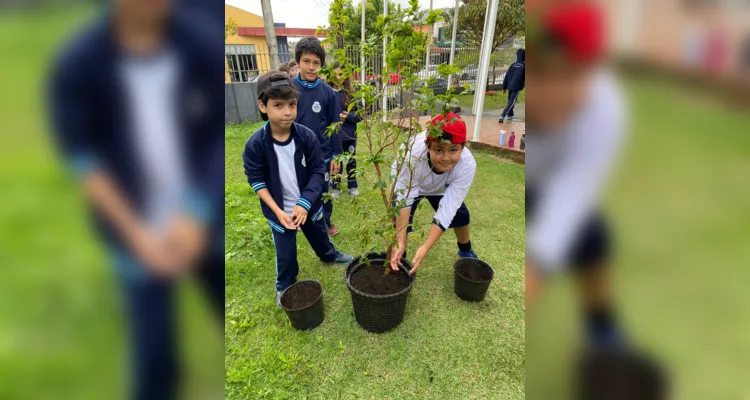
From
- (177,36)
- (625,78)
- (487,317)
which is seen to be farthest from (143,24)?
(487,317)

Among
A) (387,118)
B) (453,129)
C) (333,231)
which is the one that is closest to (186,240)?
(453,129)

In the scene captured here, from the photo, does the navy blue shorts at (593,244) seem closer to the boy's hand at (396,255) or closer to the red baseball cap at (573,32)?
the red baseball cap at (573,32)

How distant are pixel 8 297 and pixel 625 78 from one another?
0.66 m

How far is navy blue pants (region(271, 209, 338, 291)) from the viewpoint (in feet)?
10.3

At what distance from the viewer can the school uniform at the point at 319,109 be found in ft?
14.6

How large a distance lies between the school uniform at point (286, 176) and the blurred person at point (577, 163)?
270cm

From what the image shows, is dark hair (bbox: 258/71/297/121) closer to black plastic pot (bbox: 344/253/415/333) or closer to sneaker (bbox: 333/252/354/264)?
black plastic pot (bbox: 344/253/415/333)

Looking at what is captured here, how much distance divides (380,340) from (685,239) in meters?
2.78

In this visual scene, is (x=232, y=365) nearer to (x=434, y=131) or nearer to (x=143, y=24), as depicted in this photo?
(x=434, y=131)

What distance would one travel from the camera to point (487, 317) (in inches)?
124

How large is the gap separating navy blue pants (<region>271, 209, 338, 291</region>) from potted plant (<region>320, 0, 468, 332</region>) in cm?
54

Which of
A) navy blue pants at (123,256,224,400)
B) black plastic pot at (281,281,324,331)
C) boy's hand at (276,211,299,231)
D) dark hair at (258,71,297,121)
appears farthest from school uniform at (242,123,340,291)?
navy blue pants at (123,256,224,400)

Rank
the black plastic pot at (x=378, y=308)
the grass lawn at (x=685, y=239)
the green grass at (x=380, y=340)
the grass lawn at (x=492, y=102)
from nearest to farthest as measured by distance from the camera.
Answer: the grass lawn at (x=685, y=239)
the green grass at (x=380, y=340)
the black plastic pot at (x=378, y=308)
the grass lawn at (x=492, y=102)

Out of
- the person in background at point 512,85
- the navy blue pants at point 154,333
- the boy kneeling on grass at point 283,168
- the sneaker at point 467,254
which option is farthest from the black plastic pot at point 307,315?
the person in background at point 512,85
